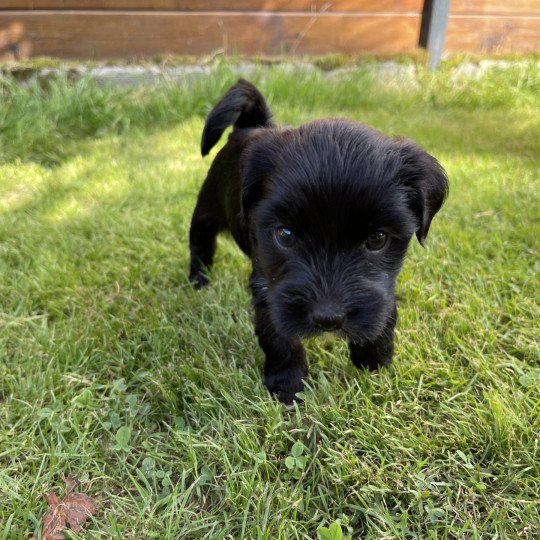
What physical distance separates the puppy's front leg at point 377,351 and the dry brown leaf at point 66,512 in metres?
0.93

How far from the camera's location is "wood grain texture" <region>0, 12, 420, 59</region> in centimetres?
509

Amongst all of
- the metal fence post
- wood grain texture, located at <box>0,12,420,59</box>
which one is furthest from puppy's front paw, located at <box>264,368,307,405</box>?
the metal fence post

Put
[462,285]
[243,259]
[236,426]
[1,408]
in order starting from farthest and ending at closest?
1. [243,259]
2. [462,285]
3. [1,408]
4. [236,426]

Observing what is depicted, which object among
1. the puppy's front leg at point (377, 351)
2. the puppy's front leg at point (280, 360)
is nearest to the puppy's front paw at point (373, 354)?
the puppy's front leg at point (377, 351)

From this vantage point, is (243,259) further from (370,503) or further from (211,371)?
(370,503)

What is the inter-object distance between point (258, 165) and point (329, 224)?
0.34 metres

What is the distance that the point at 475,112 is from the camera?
5145mm

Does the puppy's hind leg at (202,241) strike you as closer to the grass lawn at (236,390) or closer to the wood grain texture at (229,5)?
the grass lawn at (236,390)

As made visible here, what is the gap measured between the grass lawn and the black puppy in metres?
0.23

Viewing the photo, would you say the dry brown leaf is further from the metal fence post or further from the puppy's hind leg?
the metal fence post

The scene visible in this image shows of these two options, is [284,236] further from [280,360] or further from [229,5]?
[229,5]

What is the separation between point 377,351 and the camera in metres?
1.79

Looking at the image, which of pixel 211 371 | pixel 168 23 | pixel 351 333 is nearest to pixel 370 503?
pixel 351 333

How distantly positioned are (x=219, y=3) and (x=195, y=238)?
3790 millimetres
